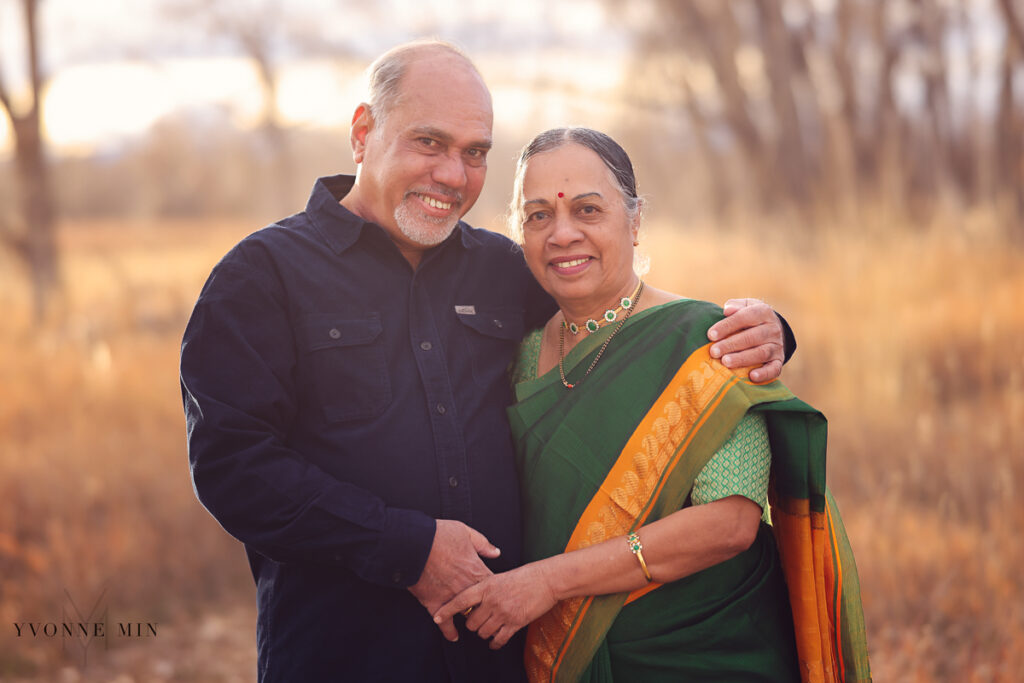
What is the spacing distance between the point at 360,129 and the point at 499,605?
1.44m

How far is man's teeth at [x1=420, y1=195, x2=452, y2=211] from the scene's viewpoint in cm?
235

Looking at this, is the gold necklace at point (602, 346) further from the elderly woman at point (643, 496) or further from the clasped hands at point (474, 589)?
the clasped hands at point (474, 589)

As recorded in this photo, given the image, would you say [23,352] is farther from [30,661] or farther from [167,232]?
[167,232]

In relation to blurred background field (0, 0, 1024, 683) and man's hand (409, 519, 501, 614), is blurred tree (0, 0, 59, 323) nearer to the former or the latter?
blurred background field (0, 0, 1024, 683)

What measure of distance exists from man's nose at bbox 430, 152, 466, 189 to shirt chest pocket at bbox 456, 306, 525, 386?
1.18ft

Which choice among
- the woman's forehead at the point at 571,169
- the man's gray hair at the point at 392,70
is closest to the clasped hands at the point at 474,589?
the woman's forehead at the point at 571,169

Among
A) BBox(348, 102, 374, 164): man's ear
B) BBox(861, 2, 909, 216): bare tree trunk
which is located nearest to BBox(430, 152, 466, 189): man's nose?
BBox(348, 102, 374, 164): man's ear

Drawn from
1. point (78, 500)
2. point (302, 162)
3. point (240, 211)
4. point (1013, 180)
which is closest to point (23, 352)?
point (78, 500)

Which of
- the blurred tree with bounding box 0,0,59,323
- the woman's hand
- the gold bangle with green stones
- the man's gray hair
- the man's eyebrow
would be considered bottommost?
the woman's hand

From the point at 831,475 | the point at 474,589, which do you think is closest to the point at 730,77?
the point at 831,475

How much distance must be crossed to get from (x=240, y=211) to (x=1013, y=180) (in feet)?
63.9

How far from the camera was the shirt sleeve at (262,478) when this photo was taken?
191 centimetres

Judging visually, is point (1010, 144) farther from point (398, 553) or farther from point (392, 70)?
point (398, 553)

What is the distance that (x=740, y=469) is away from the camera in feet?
6.87
